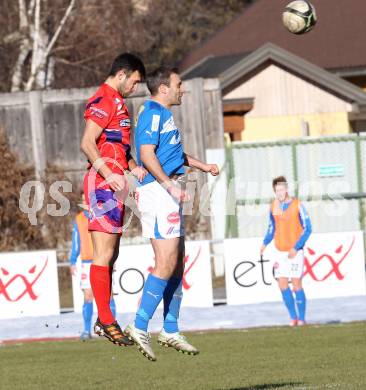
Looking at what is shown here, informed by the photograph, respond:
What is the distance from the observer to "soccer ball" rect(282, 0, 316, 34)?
491 inches

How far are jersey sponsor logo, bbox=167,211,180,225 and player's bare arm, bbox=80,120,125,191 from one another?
2.23 ft

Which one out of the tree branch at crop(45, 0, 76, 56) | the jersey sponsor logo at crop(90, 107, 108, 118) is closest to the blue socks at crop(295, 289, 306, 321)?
the jersey sponsor logo at crop(90, 107, 108, 118)

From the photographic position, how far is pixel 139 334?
9.65m

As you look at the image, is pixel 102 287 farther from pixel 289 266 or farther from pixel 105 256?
pixel 289 266

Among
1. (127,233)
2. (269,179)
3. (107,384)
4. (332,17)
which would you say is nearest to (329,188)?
(269,179)

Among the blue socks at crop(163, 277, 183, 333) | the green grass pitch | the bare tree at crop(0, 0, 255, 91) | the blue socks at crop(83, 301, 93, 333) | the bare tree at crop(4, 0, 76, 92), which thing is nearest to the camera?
the blue socks at crop(163, 277, 183, 333)

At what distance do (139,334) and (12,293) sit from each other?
1072 centimetres

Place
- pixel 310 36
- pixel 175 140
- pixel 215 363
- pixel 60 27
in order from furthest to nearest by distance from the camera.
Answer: pixel 310 36 < pixel 60 27 < pixel 215 363 < pixel 175 140

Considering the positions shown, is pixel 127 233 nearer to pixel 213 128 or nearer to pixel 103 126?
pixel 213 128

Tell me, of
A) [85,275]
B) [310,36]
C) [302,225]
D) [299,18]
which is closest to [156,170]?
[299,18]

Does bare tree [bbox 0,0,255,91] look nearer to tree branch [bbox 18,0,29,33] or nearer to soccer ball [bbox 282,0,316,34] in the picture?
tree branch [bbox 18,0,29,33]

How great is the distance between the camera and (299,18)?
12656 mm

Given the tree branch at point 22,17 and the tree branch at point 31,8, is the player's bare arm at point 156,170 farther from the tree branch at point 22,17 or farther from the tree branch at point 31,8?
the tree branch at point 22,17

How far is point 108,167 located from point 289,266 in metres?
8.90
